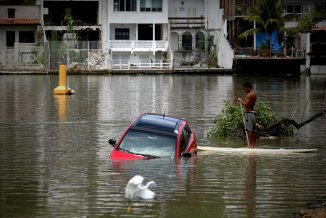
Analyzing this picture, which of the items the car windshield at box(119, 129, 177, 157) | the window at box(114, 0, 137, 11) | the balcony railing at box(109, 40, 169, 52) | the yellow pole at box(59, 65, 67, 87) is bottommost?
the car windshield at box(119, 129, 177, 157)

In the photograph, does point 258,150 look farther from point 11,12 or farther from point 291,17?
point 11,12

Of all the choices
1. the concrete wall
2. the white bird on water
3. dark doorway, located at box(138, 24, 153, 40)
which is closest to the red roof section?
the concrete wall

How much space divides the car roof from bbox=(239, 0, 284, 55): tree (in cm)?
6094

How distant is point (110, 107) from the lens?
1570 inches

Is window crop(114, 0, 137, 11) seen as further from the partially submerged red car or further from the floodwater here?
the partially submerged red car

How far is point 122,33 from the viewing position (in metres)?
90.0

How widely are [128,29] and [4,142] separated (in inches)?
2552

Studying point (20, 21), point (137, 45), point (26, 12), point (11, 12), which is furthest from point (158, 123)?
point (11, 12)

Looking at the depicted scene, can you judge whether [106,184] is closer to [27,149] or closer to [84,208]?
[84,208]

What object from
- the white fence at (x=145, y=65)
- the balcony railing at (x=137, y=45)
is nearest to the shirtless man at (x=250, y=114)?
the white fence at (x=145, y=65)

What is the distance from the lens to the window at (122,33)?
8994 centimetres

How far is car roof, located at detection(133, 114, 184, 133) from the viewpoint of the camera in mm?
20516

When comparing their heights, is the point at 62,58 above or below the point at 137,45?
below

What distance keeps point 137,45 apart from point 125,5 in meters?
4.98
